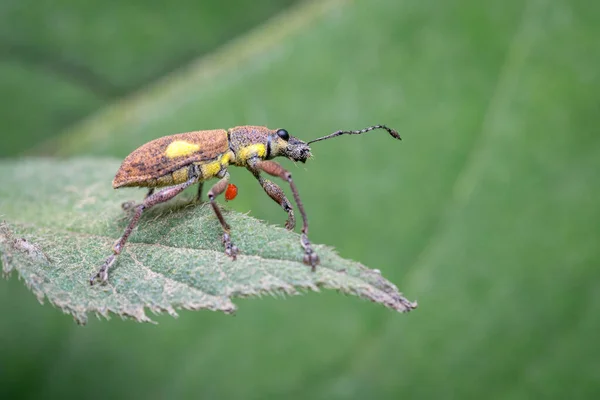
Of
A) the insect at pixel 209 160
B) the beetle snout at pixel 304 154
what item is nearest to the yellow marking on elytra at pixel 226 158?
the insect at pixel 209 160

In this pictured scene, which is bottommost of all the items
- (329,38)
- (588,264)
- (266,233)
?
(266,233)

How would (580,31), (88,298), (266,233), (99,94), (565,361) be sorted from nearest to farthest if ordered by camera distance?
(88,298) < (266,233) < (565,361) < (580,31) < (99,94)

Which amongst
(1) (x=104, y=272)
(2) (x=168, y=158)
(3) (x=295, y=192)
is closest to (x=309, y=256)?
(1) (x=104, y=272)

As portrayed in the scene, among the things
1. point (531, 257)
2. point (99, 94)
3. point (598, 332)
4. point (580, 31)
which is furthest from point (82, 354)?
point (580, 31)

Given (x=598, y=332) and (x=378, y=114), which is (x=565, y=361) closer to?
(x=598, y=332)

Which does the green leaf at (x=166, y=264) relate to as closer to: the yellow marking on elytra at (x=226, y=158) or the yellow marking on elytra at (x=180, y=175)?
the yellow marking on elytra at (x=180, y=175)

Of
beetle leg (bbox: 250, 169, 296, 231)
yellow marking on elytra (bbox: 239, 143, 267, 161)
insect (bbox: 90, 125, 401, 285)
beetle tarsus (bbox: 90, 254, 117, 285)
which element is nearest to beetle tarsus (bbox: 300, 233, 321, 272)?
beetle tarsus (bbox: 90, 254, 117, 285)

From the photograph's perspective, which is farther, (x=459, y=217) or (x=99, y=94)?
(x=99, y=94)

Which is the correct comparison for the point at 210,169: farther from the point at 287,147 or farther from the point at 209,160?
the point at 287,147
